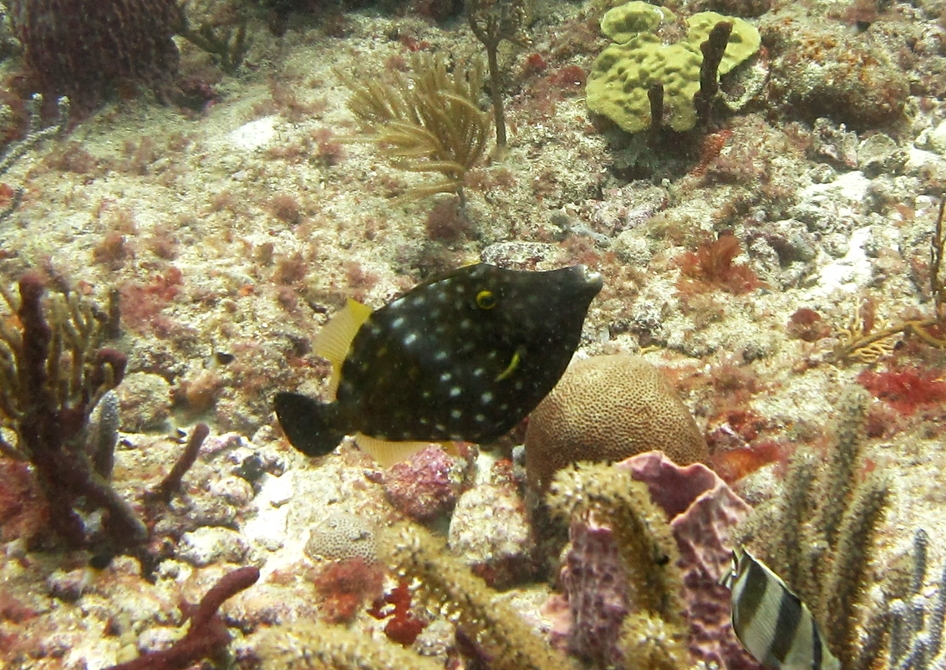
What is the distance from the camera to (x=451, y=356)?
222 cm

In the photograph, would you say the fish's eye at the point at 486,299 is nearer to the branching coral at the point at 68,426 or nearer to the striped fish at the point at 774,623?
the striped fish at the point at 774,623

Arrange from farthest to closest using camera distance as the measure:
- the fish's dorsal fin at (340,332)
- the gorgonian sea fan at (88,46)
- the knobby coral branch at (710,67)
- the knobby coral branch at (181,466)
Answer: the gorgonian sea fan at (88,46)
the knobby coral branch at (710,67)
the knobby coral branch at (181,466)
the fish's dorsal fin at (340,332)

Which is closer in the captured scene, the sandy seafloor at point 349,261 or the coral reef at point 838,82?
the sandy seafloor at point 349,261

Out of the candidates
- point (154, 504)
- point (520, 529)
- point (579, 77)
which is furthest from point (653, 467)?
point (579, 77)

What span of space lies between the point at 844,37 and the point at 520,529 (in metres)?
6.58

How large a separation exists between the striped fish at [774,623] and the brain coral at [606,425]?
1615mm

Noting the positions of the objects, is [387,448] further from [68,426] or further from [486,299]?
[68,426]

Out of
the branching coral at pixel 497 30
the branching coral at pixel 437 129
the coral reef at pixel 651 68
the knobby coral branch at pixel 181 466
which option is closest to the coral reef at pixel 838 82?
the coral reef at pixel 651 68

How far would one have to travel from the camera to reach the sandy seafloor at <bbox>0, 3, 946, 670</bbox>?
358 cm

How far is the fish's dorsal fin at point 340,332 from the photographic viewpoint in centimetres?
229

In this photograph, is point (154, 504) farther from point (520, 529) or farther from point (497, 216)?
point (497, 216)

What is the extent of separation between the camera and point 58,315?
346 cm

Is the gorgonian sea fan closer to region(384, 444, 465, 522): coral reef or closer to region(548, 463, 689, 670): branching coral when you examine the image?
region(384, 444, 465, 522): coral reef

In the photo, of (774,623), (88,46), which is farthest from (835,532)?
(88,46)
